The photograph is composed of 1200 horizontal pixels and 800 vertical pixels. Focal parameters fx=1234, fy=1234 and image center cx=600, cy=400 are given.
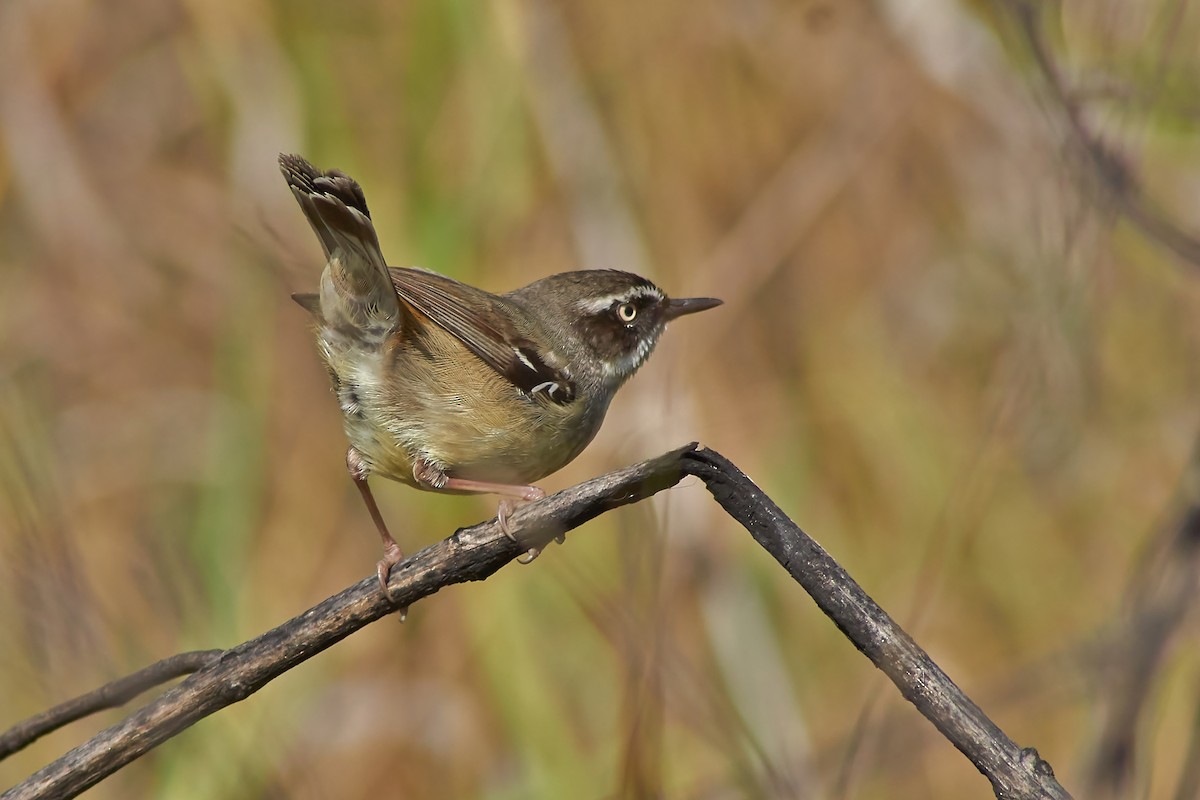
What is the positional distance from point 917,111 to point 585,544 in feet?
9.03

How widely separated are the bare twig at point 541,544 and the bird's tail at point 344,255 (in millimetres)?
1328

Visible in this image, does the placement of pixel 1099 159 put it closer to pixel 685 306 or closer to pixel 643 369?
pixel 685 306

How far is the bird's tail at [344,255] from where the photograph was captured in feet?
10.8

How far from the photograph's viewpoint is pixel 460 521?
5031mm

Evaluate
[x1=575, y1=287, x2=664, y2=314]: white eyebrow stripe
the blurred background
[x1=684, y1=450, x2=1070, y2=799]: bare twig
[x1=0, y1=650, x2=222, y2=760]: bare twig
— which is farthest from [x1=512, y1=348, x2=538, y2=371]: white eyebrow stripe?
[x1=684, y1=450, x2=1070, y2=799]: bare twig

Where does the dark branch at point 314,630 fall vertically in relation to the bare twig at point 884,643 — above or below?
above

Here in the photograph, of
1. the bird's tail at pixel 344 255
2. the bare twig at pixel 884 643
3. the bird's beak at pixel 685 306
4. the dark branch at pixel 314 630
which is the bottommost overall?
the bare twig at pixel 884 643

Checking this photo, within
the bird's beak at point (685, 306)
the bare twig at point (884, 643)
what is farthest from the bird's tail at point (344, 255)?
the bare twig at point (884, 643)

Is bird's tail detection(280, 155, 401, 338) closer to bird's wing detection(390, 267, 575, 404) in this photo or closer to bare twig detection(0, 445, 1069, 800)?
bird's wing detection(390, 267, 575, 404)

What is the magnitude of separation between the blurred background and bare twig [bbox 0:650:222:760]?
193 centimetres

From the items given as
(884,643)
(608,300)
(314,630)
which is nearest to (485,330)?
(608,300)

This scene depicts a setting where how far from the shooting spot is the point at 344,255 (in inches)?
143

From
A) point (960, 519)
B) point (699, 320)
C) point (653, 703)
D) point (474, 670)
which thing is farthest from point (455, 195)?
point (653, 703)

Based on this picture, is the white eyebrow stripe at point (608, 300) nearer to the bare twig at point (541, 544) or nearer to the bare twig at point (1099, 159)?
the bare twig at point (1099, 159)
